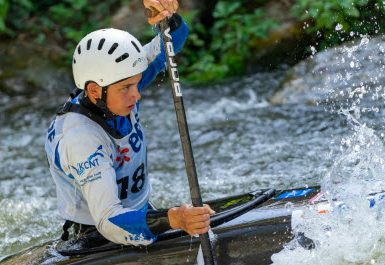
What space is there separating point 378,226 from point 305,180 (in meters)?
2.54

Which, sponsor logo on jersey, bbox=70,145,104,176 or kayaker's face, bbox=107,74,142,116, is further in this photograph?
kayaker's face, bbox=107,74,142,116

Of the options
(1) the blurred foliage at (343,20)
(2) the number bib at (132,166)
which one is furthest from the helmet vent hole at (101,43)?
(1) the blurred foliage at (343,20)

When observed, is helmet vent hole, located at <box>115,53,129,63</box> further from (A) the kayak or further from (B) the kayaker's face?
(A) the kayak

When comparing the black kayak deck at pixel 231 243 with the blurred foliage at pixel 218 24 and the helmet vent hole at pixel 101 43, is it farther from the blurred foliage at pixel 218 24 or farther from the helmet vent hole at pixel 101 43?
the blurred foliage at pixel 218 24

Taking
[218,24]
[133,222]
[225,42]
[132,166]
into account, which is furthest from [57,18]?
[133,222]

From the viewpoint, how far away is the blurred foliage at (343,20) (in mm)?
10414

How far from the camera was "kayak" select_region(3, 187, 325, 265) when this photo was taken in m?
4.22

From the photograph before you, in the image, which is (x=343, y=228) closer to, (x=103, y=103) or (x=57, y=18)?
(x=103, y=103)

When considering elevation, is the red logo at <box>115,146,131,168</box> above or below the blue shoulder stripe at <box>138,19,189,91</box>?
below

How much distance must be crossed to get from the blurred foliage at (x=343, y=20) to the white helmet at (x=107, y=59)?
626 cm

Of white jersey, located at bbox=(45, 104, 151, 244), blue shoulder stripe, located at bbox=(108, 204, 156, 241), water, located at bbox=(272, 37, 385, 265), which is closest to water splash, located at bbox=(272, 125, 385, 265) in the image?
water, located at bbox=(272, 37, 385, 265)

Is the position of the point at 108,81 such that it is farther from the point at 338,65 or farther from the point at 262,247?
the point at 338,65

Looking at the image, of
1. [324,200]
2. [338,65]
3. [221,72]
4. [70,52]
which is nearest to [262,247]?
[324,200]

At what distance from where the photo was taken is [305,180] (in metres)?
6.84
